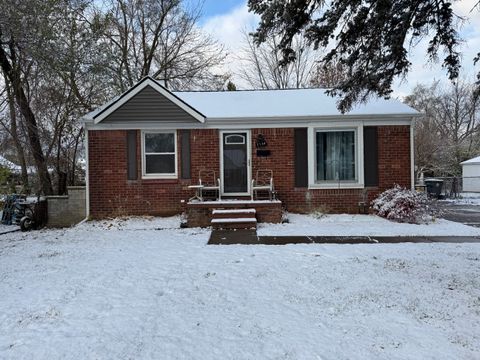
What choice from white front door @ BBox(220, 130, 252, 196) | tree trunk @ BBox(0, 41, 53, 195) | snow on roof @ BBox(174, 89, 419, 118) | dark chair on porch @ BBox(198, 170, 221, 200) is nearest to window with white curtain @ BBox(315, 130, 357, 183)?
snow on roof @ BBox(174, 89, 419, 118)

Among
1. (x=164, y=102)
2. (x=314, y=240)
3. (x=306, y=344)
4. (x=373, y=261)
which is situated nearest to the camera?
(x=306, y=344)

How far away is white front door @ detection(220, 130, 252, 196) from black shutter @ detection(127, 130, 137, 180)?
2.53 meters

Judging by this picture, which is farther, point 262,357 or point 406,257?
point 406,257

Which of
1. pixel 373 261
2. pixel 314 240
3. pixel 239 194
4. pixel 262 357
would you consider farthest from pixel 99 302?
pixel 239 194

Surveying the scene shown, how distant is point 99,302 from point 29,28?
21.2ft

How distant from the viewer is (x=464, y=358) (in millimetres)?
2984

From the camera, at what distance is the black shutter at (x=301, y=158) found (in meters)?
10.9

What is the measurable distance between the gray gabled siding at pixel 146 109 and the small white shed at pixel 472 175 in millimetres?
20224

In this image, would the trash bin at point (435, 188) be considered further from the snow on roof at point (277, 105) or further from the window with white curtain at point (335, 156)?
the window with white curtain at point (335, 156)

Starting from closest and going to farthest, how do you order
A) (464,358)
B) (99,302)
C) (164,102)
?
1. (464,358)
2. (99,302)
3. (164,102)

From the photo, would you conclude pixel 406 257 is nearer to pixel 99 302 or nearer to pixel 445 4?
pixel 445 4

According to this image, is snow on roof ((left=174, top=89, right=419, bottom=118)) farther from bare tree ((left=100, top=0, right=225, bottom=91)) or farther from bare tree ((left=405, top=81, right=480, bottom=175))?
bare tree ((left=405, top=81, right=480, bottom=175))

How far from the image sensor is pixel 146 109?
10.6 meters

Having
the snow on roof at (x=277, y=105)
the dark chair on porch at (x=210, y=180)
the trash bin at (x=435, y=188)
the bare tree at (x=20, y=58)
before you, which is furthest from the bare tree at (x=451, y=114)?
the bare tree at (x=20, y=58)
